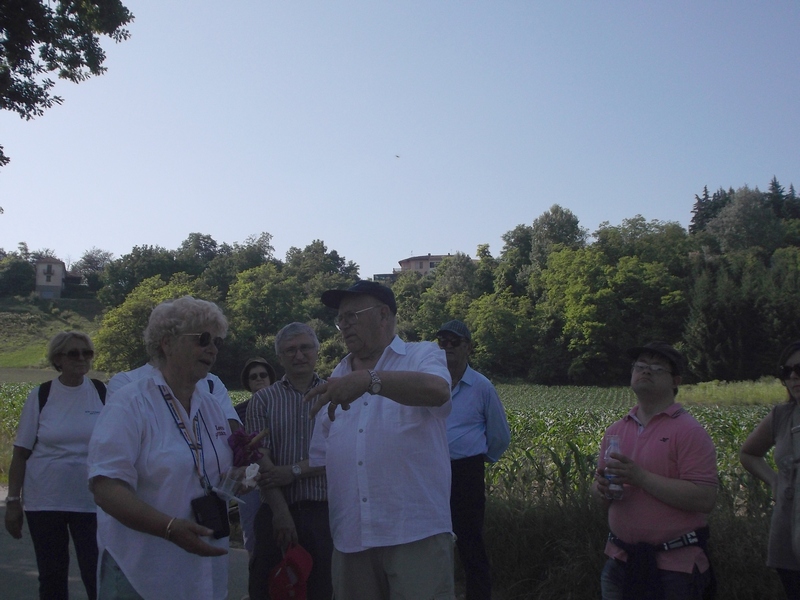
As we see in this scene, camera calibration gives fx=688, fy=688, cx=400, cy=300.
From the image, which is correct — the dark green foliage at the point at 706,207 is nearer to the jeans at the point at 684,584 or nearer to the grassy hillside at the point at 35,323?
the grassy hillside at the point at 35,323

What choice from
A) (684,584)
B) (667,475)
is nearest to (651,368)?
(667,475)

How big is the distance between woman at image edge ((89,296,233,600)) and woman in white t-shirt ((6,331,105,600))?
5.82 ft

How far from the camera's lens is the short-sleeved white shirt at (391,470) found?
2836 millimetres

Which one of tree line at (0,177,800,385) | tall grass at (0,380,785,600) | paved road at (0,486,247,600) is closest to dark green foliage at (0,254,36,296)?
tree line at (0,177,800,385)

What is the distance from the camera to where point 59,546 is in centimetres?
407

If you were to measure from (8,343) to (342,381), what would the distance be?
89.4 metres

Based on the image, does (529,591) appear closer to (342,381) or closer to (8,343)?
(342,381)

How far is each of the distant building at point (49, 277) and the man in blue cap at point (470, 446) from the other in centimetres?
11477

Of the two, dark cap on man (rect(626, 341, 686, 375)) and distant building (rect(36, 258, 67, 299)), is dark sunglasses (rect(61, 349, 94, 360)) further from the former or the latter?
distant building (rect(36, 258, 67, 299))

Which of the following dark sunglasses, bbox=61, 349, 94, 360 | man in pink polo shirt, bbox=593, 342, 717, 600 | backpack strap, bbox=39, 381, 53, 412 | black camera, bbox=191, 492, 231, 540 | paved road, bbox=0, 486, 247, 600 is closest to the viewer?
black camera, bbox=191, 492, 231, 540

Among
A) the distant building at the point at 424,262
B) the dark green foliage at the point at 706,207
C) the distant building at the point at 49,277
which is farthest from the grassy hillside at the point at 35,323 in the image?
the dark green foliage at the point at 706,207

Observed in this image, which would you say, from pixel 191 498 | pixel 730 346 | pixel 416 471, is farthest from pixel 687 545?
pixel 730 346

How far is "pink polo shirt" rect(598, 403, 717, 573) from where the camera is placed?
3191mm

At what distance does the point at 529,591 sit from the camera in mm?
5004
